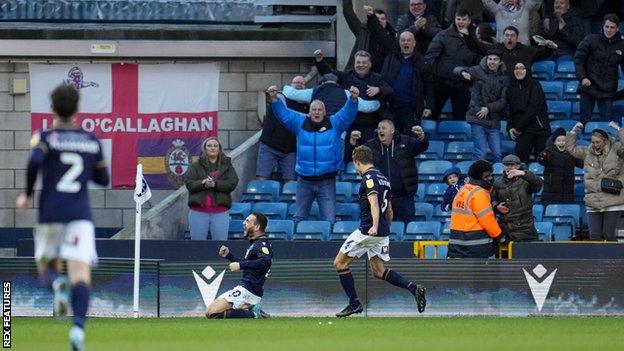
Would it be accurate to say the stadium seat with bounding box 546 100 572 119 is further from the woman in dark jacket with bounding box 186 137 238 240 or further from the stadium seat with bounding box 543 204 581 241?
the woman in dark jacket with bounding box 186 137 238 240

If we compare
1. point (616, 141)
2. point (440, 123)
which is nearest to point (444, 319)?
point (616, 141)

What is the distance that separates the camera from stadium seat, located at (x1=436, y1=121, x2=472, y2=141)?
2384 cm

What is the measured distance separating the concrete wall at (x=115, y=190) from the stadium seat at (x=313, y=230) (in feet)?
11.1

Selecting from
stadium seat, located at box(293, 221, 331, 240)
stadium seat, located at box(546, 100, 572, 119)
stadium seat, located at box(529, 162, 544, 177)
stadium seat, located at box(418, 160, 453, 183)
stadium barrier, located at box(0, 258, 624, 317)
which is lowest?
stadium barrier, located at box(0, 258, 624, 317)

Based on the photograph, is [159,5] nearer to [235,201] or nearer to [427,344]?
[235,201]

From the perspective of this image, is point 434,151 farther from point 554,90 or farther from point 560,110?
point 554,90

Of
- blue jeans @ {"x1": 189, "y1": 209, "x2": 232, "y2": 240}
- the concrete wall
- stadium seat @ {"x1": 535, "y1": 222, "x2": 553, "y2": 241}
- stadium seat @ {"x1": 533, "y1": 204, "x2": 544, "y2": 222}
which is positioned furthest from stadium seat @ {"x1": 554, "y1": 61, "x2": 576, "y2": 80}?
blue jeans @ {"x1": 189, "y1": 209, "x2": 232, "y2": 240}

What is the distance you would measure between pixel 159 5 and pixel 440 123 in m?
5.15

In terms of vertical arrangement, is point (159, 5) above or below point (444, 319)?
above

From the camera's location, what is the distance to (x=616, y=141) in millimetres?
21125

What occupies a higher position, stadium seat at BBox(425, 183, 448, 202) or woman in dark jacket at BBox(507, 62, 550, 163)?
woman in dark jacket at BBox(507, 62, 550, 163)

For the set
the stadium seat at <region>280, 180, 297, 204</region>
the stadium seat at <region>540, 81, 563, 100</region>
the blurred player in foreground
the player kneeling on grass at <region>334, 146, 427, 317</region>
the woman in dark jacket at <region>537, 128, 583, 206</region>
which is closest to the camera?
the blurred player in foreground

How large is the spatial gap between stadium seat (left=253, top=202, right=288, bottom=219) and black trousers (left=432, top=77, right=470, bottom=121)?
276 centimetres

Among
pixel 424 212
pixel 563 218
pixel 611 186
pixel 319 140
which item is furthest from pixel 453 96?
pixel 611 186
